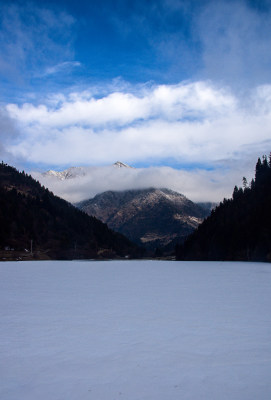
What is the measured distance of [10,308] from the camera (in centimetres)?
2811

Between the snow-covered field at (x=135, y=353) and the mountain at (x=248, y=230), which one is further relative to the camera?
the mountain at (x=248, y=230)

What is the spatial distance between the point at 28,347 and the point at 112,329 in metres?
5.32

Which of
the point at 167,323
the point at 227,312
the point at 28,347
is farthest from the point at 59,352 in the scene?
the point at 227,312

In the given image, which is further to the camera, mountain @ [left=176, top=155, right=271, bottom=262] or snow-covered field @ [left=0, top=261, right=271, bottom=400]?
mountain @ [left=176, top=155, right=271, bottom=262]

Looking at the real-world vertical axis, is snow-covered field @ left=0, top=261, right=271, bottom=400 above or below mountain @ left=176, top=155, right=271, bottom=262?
below

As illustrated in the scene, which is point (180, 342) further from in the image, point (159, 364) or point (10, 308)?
point (10, 308)

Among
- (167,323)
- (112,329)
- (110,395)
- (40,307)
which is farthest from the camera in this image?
(40,307)

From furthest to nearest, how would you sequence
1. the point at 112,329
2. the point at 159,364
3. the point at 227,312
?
the point at 227,312 → the point at 112,329 → the point at 159,364

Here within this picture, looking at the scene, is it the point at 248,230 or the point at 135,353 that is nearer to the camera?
the point at 135,353

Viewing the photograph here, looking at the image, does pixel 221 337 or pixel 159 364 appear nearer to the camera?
pixel 159 364

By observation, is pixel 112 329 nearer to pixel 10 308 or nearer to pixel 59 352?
pixel 59 352

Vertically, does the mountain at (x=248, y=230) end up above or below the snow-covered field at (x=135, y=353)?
above

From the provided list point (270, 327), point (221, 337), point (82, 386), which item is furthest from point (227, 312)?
point (82, 386)

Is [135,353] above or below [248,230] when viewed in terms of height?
below
